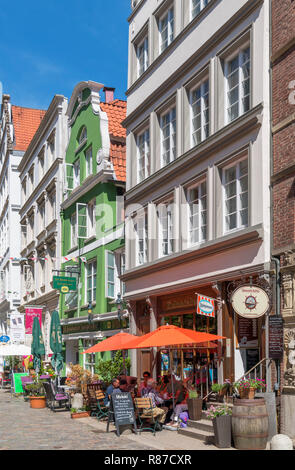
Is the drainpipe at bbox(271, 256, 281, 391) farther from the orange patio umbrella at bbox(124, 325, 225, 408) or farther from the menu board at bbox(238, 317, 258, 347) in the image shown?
the orange patio umbrella at bbox(124, 325, 225, 408)

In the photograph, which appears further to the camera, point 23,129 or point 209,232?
point 23,129

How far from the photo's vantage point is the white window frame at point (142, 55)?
75.3 feet

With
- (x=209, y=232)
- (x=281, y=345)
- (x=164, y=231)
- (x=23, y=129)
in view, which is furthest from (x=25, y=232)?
(x=281, y=345)

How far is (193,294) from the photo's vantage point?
18.1 meters

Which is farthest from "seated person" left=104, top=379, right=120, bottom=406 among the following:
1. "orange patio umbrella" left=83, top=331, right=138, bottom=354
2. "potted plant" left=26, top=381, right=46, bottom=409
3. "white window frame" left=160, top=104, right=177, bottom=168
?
"white window frame" left=160, top=104, right=177, bottom=168

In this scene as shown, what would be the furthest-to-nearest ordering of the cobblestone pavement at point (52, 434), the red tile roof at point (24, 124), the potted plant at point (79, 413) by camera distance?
1. the red tile roof at point (24, 124)
2. the potted plant at point (79, 413)
3. the cobblestone pavement at point (52, 434)

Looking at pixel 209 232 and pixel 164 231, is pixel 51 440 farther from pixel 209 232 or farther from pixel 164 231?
pixel 164 231

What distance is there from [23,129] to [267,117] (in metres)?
41.6

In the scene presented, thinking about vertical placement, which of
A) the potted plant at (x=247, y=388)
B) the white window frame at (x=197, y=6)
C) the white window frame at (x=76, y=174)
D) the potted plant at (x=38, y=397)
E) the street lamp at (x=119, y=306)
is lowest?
the potted plant at (x=38, y=397)

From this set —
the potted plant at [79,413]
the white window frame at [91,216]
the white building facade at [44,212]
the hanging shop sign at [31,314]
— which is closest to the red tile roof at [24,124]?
the white building facade at [44,212]

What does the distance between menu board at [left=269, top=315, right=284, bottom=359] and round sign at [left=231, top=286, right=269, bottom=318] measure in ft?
1.21

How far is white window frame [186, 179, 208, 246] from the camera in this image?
17.8 meters

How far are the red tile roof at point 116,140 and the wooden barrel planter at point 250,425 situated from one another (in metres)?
14.6

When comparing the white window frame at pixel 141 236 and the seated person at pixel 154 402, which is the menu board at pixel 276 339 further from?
the white window frame at pixel 141 236
